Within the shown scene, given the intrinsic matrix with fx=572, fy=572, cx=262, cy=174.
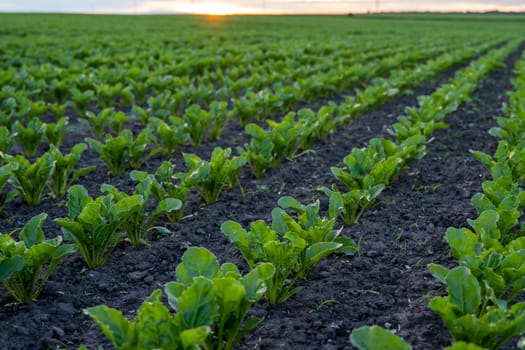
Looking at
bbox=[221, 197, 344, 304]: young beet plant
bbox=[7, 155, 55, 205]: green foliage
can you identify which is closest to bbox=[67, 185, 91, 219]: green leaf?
bbox=[7, 155, 55, 205]: green foliage

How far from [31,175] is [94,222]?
1618mm

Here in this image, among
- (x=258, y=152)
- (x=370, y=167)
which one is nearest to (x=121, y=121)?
(x=258, y=152)

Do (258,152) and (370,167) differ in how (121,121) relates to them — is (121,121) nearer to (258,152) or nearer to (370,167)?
(258,152)

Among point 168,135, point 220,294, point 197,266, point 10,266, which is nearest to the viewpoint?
point 220,294

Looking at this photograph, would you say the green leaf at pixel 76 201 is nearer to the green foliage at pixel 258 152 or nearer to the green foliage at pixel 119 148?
the green foliage at pixel 119 148

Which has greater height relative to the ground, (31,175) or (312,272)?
(31,175)

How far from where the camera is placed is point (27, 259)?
3234 mm

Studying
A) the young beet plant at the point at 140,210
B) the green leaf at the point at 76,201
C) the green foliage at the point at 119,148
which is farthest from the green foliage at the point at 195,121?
the green leaf at the point at 76,201

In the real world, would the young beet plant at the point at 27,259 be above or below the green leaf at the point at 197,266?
below

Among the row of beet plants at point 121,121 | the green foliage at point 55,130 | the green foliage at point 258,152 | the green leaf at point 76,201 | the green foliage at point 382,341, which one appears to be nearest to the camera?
the green foliage at point 382,341

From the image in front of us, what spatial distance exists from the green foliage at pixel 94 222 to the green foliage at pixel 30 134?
2.83 m

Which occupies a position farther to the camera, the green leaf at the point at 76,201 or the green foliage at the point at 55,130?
the green foliage at the point at 55,130

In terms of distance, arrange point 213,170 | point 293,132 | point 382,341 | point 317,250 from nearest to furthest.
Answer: point 382,341 < point 317,250 < point 213,170 < point 293,132

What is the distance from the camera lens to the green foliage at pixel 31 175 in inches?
189
